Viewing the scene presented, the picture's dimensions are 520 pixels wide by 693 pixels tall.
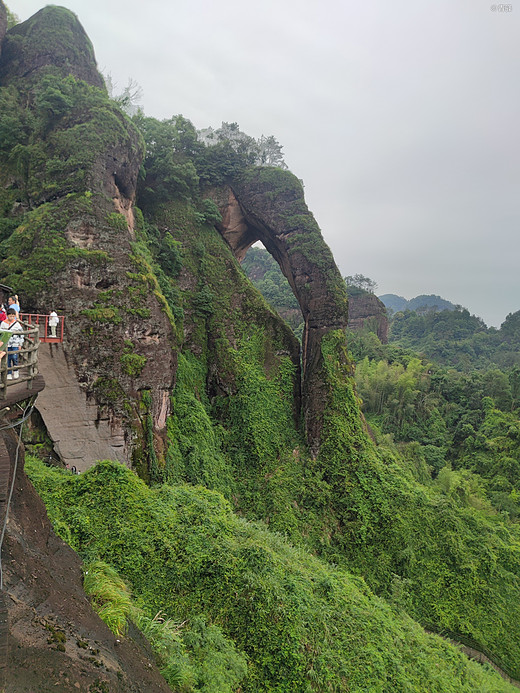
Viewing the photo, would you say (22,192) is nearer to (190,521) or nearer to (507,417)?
(190,521)

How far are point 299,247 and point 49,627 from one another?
19.4m

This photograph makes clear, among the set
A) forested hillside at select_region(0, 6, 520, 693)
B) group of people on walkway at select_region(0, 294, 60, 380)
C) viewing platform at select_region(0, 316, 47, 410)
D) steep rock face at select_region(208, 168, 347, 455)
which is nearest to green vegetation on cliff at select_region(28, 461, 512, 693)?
forested hillside at select_region(0, 6, 520, 693)

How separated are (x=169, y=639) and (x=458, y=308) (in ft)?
267

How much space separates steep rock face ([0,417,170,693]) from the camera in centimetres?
236

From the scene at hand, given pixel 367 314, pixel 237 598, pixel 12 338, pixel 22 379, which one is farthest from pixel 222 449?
pixel 367 314

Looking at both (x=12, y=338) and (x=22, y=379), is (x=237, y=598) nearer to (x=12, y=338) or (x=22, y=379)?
(x=22, y=379)

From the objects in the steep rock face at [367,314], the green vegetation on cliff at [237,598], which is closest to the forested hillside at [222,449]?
the green vegetation on cliff at [237,598]

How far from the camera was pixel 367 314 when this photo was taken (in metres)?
48.2

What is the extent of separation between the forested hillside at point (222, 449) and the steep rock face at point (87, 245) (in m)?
0.07

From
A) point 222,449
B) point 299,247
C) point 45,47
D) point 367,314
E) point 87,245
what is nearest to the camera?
point 87,245

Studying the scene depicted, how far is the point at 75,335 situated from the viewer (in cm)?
1116

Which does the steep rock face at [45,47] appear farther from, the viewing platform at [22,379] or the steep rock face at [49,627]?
the steep rock face at [49,627]

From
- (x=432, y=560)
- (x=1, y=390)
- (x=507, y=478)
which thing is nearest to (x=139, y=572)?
(x=1, y=390)

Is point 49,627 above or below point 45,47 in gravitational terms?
below
